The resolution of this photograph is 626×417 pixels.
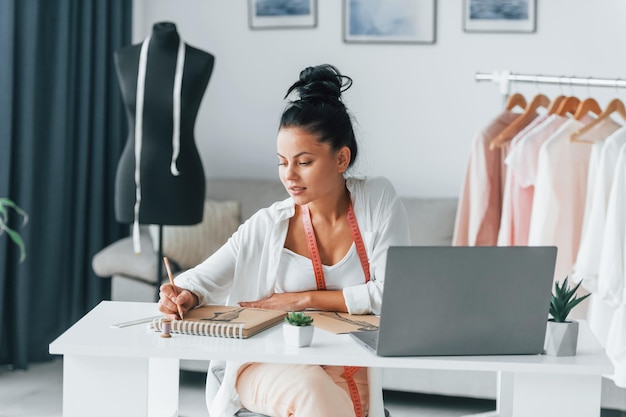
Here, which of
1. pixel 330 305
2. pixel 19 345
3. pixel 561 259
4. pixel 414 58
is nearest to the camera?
pixel 330 305

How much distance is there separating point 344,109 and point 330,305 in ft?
1.55

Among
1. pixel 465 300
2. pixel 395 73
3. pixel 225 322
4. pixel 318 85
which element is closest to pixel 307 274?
pixel 225 322

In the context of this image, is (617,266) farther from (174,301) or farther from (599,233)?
(174,301)

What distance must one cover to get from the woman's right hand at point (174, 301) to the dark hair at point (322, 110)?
0.46 meters

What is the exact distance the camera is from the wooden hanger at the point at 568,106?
3287 mm

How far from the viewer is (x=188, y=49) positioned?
331cm

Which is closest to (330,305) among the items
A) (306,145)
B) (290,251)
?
(290,251)

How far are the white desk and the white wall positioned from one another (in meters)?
2.26

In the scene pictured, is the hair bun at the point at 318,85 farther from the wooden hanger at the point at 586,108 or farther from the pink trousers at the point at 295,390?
the wooden hanger at the point at 586,108

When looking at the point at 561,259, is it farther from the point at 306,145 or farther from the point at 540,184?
the point at 306,145

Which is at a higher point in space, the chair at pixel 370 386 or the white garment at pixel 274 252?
the white garment at pixel 274 252

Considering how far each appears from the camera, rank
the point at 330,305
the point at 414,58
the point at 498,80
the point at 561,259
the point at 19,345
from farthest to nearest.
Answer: the point at 414,58 < the point at 19,345 < the point at 498,80 < the point at 561,259 < the point at 330,305

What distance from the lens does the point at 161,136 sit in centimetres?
328

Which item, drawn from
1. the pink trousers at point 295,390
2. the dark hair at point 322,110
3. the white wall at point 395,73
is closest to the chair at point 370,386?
the pink trousers at point 295,390
